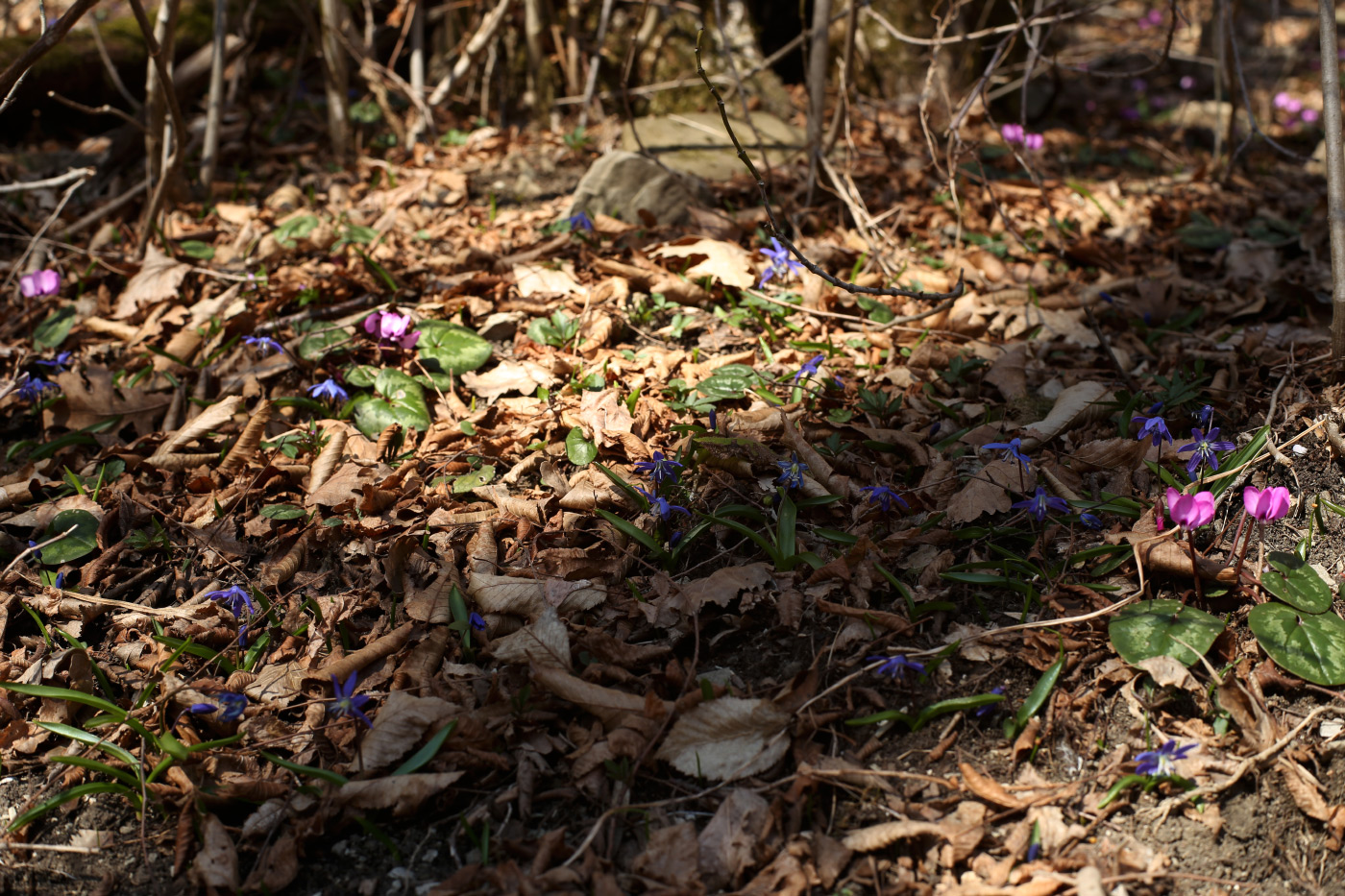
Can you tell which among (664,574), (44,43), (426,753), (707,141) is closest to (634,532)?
(664,574)

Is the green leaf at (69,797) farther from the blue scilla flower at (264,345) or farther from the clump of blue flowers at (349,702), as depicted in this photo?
the blue scilla flower at (264,345)

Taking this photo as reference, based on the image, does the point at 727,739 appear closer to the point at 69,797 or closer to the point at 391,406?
the point at 69,797

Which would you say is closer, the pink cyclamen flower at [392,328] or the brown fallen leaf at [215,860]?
the brown fallen leaf at [215,860]

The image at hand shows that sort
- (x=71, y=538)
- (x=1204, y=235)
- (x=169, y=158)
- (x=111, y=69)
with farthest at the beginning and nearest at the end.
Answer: (x=111, y=69) → (x=1204, y=235) → (x=169, y=158) → (x=71, y=538)

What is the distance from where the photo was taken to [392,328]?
2773 millimetres

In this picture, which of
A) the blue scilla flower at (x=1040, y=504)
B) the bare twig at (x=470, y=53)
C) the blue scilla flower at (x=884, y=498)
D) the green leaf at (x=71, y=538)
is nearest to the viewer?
the blue scilla flower at (x=1040, y=504)

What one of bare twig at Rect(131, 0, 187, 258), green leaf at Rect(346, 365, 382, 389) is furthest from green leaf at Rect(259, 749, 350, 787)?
bare twig at Rect(131, 0, 187, 258)

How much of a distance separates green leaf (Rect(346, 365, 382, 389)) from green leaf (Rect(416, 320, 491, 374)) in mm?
159

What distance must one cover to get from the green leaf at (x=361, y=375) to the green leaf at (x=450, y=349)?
6.2 inches

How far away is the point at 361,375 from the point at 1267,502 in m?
2.44

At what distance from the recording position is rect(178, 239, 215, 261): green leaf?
354 centimetres

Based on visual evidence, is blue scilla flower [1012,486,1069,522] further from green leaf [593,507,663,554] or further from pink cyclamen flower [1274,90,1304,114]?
pink cyclamen flower [1274,90,1304,114]

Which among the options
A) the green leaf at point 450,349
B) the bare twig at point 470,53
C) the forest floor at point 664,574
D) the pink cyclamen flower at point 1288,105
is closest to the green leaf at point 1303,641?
the forest floor at point 664,574

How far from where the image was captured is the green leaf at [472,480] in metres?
2.36
